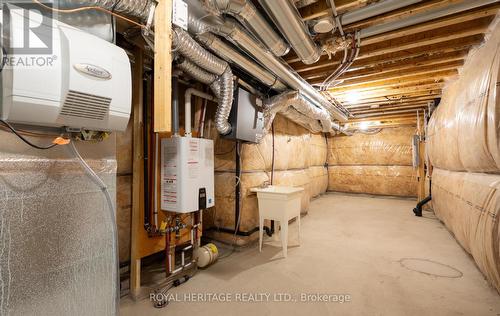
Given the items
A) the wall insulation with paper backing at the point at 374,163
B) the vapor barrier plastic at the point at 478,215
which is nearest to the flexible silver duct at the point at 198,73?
the vapor barrier plastic at the point at 478,215

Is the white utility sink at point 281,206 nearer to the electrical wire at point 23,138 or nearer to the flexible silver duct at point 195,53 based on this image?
the flexible silver duct at point 195,53

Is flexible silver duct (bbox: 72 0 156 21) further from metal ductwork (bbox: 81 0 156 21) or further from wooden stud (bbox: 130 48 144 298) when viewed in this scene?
wooden stud (bbox: 130 48 144 298)

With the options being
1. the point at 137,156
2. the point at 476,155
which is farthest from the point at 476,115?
the point at 137,156

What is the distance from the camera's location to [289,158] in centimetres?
421

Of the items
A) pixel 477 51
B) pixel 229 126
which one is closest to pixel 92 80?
pixel 229 126

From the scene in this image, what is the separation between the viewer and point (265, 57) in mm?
2113

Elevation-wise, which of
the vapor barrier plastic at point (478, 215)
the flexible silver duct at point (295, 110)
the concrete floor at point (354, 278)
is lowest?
the concrete floor at point (354, 278)

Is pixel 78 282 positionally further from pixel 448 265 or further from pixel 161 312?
pixel 448 265

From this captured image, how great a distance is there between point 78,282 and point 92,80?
3.65ft

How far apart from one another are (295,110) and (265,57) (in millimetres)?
1783

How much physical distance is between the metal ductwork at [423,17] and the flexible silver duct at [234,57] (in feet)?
3.23

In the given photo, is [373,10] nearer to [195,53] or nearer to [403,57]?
[403,57]

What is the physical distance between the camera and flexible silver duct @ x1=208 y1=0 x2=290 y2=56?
1.42 metres

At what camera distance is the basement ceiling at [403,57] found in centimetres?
184
